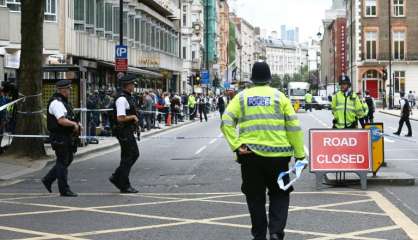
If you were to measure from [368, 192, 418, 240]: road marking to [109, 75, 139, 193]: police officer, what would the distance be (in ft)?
12.8

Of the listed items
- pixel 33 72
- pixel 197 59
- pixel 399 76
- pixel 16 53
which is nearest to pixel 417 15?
pixel 399 76

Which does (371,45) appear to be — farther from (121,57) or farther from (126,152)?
(126,152)

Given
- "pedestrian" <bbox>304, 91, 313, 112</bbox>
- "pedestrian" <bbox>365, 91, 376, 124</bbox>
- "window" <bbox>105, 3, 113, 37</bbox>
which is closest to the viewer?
"pedestrian" <bbox>365, 91, 376, 124</bbox>

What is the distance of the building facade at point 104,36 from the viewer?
1371 inches

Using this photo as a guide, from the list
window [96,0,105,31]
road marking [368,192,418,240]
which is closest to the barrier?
road marking [368,192,418,240]

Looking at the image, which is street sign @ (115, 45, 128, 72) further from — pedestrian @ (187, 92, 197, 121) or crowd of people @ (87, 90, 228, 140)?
pedestrian @ (187, 92, 197, 121)

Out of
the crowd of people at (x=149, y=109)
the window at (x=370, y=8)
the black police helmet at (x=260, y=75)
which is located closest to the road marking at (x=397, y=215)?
the black police helmet at (x=260, y=75)

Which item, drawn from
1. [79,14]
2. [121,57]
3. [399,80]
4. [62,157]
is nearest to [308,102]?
[399,80]

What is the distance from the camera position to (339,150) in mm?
12820

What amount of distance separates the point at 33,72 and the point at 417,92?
7063cm

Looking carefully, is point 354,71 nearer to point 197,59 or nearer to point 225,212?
point 197,59

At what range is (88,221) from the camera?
32.0ft

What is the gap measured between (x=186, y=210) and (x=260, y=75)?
370cm

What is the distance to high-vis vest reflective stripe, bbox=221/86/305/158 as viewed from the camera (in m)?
7.27
